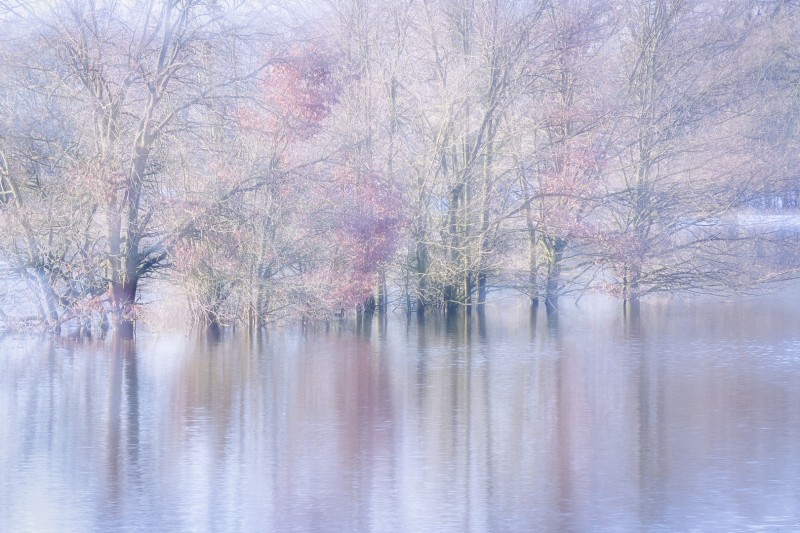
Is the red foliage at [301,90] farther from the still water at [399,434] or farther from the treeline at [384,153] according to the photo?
the still water at [399,434]

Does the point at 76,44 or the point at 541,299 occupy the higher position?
the point at 76,44

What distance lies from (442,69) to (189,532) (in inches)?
769

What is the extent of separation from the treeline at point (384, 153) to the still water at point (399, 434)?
1.92m

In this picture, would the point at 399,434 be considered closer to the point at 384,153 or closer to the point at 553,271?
the point at 384,153

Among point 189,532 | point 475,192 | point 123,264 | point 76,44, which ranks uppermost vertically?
point 76,44

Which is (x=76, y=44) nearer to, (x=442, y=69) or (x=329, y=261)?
(x=329, y=261)

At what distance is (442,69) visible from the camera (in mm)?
27031

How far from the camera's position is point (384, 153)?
25562 millimetres

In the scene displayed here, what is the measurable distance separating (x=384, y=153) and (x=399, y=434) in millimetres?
13662

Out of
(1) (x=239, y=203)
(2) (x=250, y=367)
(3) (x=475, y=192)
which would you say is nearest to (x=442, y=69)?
(3) (x=475, y=192)

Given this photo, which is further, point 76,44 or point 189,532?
point 76,44

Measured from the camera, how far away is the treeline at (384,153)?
20812 mm

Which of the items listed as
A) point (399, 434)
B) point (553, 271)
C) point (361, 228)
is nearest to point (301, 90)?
point (361, 228)

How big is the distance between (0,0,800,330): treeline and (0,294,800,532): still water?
75.7 inches
